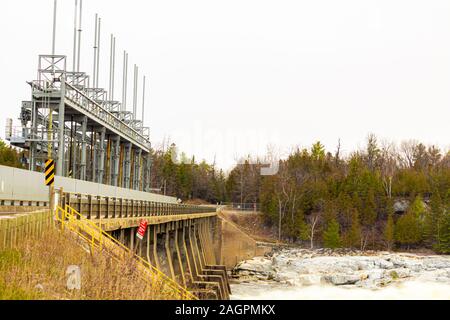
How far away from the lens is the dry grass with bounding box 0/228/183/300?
31.1 feet

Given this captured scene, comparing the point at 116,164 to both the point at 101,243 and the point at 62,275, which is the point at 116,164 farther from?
the point at 62,275

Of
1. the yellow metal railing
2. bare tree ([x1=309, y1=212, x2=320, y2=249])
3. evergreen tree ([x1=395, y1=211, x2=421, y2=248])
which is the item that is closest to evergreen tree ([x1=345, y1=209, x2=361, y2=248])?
bare tree ([x1=309, y1=212, x2=320, y2=249])

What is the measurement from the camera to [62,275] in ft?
35.5

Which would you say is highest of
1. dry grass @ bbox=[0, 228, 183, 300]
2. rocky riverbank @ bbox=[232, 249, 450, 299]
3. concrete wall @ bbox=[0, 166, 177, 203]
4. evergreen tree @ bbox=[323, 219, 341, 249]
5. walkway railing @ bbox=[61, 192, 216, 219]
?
concrete wall @ bbox=[0, 166, 177, 203]

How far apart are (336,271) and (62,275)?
1737 inches

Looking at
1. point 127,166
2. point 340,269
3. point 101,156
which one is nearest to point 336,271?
point 340,269

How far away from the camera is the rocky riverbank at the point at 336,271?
4619 cm

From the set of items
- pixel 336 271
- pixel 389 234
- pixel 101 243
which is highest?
pixel 101 243

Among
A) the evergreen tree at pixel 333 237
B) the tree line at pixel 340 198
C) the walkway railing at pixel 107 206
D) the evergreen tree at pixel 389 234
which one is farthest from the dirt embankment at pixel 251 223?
the walkway railing at pixel 107 206

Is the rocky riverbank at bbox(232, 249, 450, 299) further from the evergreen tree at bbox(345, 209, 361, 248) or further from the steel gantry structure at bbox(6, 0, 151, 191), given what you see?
the steel gantry structure at bbox(6, 0, 151, 191)

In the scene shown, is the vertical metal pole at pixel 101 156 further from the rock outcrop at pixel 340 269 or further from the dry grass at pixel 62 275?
the dry grass at pixel 62 275

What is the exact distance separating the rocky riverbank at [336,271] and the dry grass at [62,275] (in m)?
32.7

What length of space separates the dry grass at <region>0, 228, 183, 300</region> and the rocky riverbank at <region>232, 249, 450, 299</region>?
32665mm
